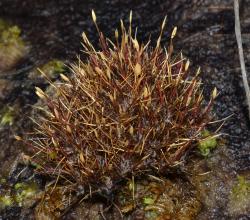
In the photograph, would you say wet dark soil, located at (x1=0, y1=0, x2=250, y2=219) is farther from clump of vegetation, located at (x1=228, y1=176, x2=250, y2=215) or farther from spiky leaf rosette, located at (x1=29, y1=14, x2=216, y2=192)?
spiky leaf rosette, located at (x1=29, y1=14, x2=216, y2=192)

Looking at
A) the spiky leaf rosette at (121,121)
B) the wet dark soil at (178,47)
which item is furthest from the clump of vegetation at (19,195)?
the spiky leaf rosette at (121,121)

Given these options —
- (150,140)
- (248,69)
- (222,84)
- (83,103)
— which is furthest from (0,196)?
(248,69)

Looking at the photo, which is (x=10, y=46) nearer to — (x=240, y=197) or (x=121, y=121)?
(x=121, y=121)

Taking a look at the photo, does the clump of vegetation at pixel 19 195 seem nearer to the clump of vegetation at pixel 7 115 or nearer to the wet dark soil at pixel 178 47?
the wet dark soil at pixel 178 47

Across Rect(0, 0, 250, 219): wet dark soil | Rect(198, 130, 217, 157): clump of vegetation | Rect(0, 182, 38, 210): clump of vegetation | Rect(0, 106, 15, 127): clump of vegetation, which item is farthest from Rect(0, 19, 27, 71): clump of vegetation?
Rect(198, 130, 217, 157): clump of vegetation

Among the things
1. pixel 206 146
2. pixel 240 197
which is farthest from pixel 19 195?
pixel 240 197
